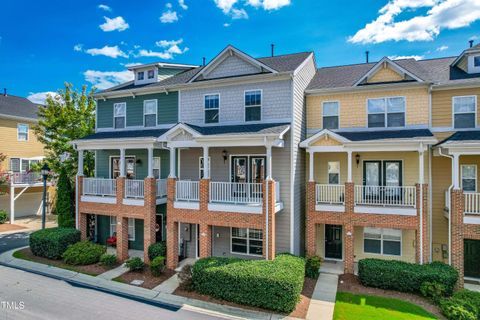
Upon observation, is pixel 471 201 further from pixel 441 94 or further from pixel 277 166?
pixel 277 166

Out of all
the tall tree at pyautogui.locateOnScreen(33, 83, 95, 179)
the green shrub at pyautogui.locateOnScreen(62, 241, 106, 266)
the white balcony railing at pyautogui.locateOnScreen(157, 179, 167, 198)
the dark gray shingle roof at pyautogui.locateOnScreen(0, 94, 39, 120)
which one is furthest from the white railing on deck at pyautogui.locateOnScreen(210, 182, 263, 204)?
the dark gray shingle roof at pyautogui.locateOnScreen(0, 94, 39, 120)

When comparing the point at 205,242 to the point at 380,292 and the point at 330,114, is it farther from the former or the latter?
the point at 330,114

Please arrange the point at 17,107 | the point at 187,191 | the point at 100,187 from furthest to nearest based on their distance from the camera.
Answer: the point at 17,107
the point at 100,187
the point at 187,191

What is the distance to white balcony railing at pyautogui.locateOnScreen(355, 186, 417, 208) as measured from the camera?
12477 mm

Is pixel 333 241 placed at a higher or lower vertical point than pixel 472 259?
higher

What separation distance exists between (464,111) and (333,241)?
9.03 meters

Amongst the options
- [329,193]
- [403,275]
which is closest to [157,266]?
[329,193]

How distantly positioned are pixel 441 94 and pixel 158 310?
51.9ft

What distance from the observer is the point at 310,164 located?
13.6 meters

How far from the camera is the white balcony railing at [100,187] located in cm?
1570

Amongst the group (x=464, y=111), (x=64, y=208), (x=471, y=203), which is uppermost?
(x=464, y=111)

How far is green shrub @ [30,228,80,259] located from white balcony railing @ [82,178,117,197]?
92.7 inches

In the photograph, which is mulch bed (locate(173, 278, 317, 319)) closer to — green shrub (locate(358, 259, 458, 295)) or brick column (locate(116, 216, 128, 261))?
green shrub (locate(358, 259, 458, 295))

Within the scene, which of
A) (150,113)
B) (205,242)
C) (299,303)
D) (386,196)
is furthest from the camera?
(150,113)
